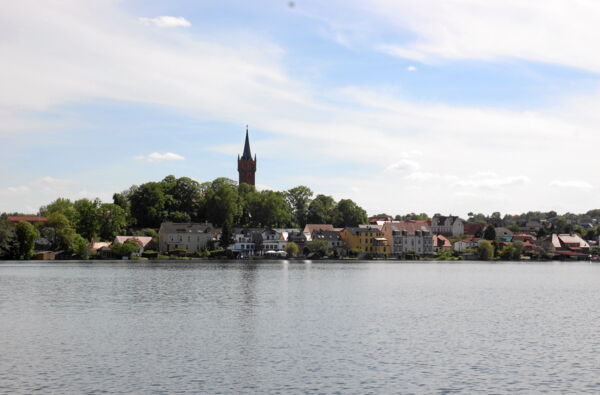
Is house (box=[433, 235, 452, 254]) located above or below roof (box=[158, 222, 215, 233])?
below

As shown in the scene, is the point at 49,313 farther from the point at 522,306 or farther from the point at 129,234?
the point at 129,234

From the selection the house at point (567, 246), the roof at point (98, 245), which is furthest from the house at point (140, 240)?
the house at point (567, 246)

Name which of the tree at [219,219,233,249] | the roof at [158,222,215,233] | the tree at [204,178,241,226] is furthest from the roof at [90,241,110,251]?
the tree at [204,178,241,226]

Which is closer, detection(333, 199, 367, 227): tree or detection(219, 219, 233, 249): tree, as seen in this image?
detection(219, 219, 233, 249): tree

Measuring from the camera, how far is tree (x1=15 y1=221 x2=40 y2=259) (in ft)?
404

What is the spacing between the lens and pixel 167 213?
550 feet

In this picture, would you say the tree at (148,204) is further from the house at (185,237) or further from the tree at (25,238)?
the tree at (25,238)

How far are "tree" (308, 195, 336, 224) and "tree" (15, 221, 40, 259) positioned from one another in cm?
8258

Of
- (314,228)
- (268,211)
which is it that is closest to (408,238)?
(314,228)

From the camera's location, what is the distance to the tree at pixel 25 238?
404 feet

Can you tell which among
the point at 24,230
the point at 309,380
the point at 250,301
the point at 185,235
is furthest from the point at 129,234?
the point at 309,380

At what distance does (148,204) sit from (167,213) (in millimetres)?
5236

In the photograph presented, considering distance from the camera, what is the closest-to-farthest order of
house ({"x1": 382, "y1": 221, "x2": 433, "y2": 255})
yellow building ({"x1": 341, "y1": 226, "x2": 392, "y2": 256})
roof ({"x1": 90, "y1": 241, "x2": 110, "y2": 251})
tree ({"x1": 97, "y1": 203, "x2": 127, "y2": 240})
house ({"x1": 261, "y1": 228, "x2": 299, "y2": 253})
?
roof ({"x1": 90, "y1": 241, "x2": 110, "y2": 251}), tree ({"x1": 97, "y1": 203, "x2": 127, "y2": 240}), house ({"x1": 261, "y1": 228, "x2": 299, "y2": 253}), yellow building ({"x1": 341, "y1": 226, "x2": 392, "y2": 256}), house ({"x1": 382, "y1": 221, "x2": 433, "y2": 255})

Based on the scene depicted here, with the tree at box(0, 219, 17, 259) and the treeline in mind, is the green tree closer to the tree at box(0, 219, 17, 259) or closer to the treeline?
the treeline
